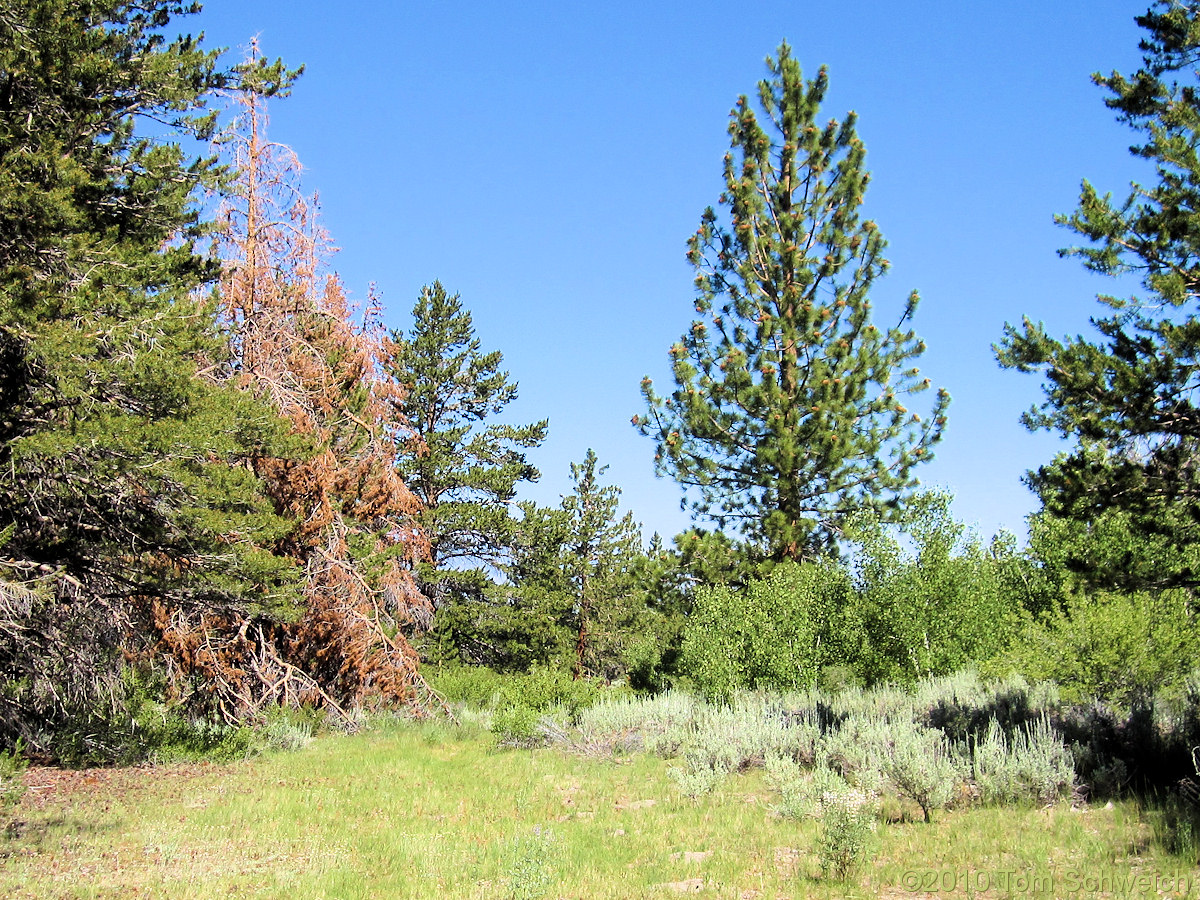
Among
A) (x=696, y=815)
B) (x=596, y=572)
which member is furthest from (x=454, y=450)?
(x=696, y=815)

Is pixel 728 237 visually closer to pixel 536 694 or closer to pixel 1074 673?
pixel 536 694

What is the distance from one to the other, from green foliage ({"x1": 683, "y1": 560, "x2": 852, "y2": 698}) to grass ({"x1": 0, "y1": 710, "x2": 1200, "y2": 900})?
19.3ft

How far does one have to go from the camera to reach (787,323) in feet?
64.1

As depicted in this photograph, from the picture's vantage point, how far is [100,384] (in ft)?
32.7

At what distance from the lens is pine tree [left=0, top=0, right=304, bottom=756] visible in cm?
967

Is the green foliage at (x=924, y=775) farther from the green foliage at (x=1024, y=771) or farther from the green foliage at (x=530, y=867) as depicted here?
the green foliage at (x=530, y=867)

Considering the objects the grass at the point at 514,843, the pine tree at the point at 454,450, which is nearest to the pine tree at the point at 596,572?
the pine tree at the point at 454,450

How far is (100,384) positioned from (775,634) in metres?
12.5

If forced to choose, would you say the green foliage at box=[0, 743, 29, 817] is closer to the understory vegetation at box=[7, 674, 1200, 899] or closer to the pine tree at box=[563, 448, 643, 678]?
the understory vegetation at box=[7, 674, 1200, 899]

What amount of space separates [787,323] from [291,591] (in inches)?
487

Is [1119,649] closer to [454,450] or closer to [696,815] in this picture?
[696,815]

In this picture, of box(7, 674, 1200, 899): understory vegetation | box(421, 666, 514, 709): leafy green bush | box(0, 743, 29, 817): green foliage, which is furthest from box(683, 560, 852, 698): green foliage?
box(0, 743, 29, 817): green foliage

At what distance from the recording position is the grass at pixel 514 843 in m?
6.14

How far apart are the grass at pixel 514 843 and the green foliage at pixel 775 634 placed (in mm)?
5871
